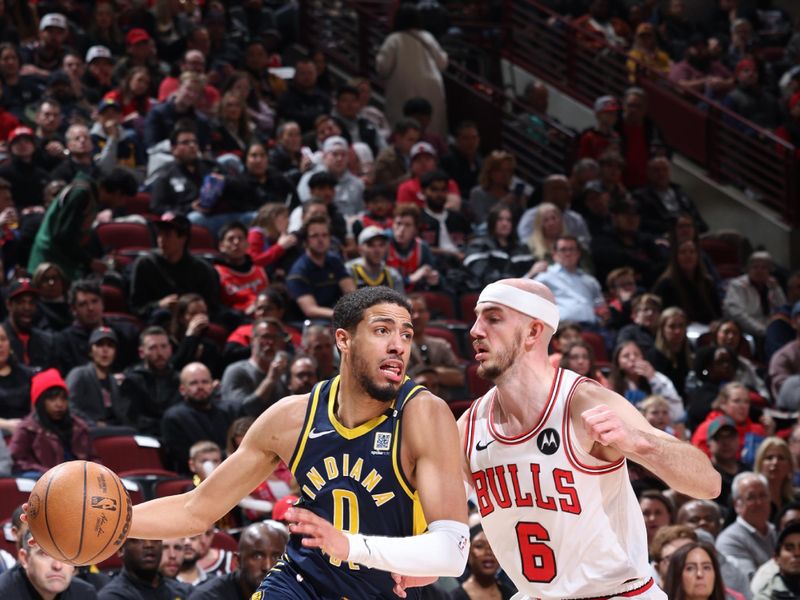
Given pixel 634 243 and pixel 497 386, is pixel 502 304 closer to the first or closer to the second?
pixel 497 386

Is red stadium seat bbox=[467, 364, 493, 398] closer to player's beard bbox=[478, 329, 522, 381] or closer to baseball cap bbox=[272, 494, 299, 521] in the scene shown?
baseball cap bbox=[272, 494, 299, 521]

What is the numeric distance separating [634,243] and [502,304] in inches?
361

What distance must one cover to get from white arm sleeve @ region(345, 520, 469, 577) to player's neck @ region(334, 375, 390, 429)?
0.52 m

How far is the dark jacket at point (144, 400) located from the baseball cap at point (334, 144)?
389 centimetres

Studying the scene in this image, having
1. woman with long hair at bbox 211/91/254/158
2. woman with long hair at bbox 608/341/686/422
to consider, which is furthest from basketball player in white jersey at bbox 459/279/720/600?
woman with long hair at bbox 211/91/254/158

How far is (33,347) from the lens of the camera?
410 inches

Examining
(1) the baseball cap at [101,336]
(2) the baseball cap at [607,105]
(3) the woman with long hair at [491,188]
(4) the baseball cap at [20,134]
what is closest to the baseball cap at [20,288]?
(1) the baseball cap at [101,336]

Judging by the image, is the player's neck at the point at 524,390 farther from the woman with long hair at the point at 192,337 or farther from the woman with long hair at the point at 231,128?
the woman with long hair at the point at 231,128

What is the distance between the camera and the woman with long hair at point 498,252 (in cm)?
1311

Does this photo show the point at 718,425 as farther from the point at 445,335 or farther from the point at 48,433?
the point at 48,433

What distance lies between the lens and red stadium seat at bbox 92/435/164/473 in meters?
9.53

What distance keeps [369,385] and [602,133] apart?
1127cm

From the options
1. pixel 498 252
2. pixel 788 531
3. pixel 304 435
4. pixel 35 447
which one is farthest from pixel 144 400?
pixel 304 435

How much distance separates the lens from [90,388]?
33.0 feet
